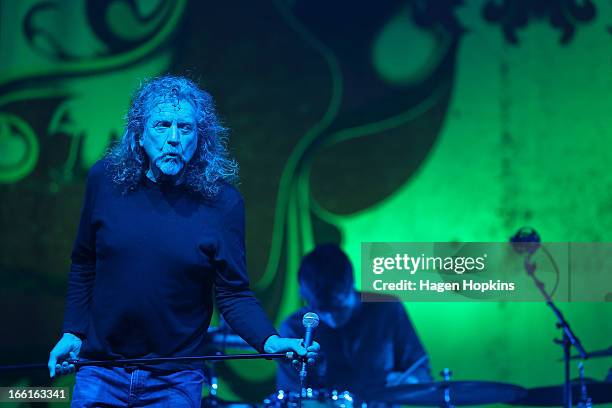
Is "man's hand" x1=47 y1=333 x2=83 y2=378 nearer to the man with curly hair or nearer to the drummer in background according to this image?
the man with curly hair

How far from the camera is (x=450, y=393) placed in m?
4.43

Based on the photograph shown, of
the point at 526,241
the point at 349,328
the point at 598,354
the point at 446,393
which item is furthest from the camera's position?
the point at 349,328

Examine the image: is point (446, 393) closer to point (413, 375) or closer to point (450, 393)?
point (450, 393)

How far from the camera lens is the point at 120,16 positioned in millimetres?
5051

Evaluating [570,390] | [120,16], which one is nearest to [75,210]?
[120,16]

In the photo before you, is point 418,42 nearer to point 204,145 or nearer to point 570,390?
point 570,390

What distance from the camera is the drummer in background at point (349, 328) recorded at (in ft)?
15.5

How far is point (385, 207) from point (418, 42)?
0.96 metres

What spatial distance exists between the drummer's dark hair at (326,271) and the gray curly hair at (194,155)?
221cm

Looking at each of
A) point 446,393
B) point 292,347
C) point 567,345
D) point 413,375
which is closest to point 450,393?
point 446,393

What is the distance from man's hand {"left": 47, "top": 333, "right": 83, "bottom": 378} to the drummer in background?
244 centimetres

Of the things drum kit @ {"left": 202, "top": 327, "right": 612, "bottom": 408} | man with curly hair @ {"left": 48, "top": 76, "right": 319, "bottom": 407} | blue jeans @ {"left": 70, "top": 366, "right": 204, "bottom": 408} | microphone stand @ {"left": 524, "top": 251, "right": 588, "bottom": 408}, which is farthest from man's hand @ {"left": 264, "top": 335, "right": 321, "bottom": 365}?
microphone stand @ {"left": 524, "top": 251, "right": 588, "bottom": 408}

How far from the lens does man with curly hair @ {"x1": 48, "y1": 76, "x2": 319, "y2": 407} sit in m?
2.22

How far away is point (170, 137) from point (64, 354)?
0.64 metres
